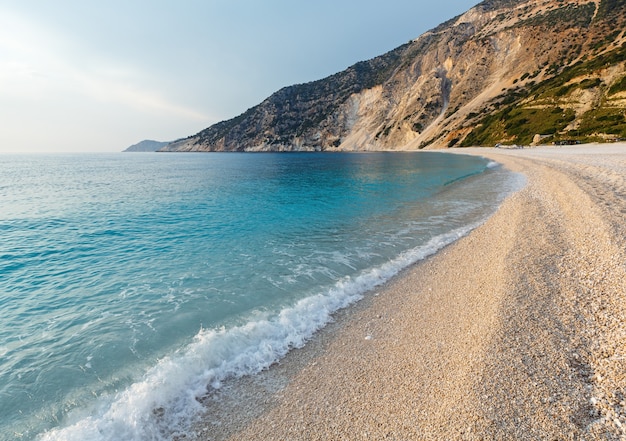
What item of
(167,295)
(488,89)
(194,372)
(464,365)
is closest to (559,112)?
(488,89)

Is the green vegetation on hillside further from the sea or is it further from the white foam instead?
the white foam

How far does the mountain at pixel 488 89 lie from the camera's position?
62625 millimetres

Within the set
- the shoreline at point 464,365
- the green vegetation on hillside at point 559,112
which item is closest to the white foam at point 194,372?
the shoreline at point 464,365

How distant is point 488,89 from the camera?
109 meters

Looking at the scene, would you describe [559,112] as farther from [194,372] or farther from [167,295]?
[194,372]

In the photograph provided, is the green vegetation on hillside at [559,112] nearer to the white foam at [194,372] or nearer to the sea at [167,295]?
the sea at [167,295]

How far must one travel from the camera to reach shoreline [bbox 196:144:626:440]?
4.24 meters

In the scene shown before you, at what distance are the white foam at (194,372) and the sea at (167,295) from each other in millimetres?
28

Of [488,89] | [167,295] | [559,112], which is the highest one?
[488,89]

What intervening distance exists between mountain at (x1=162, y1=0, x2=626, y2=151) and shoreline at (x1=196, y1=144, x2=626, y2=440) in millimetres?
56652

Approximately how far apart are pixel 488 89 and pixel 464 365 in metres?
131

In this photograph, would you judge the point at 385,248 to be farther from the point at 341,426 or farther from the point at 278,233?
the point at 341,426

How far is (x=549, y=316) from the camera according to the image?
21.5 feet

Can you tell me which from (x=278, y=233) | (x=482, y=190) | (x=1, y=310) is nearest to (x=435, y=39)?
(x=482, y=190)
